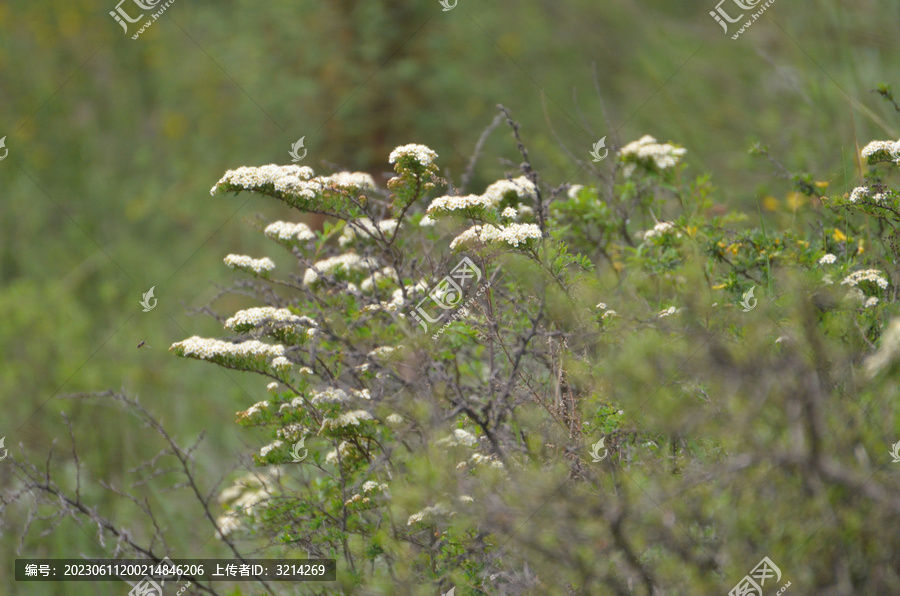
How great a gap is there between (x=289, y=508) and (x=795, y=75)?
428 centimetres

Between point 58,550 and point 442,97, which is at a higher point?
point 442,97

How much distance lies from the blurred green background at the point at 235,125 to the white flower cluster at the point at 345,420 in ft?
3.93

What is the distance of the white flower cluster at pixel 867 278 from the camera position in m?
2.08

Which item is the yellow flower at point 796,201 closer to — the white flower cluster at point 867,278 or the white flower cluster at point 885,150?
the white flower cluster at point 885,150

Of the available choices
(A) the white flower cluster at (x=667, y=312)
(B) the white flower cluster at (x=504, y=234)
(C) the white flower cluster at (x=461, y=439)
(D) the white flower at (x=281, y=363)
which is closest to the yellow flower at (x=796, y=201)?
(A) the white flower cluster at (x=667, y=312)

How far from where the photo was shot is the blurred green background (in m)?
4.54

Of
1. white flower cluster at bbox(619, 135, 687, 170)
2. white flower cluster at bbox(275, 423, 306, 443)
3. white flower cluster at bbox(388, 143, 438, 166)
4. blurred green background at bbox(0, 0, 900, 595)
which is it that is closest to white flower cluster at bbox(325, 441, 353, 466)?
white flower cluster at bbox(275, 423, 306, 443)

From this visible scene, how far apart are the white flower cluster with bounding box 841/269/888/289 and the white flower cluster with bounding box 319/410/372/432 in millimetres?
1342

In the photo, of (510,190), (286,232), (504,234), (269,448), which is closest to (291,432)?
(269,448)

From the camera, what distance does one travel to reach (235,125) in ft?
28.4

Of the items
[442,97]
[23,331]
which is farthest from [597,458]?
[442,97]

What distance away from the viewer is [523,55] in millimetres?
8359

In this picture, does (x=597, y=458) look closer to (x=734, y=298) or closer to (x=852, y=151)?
(x=734, y=298)

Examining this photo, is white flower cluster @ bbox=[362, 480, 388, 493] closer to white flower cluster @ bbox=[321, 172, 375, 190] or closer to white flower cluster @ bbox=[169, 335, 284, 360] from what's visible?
white flower cluster @ bbox=[169, 335, 284, 360]
